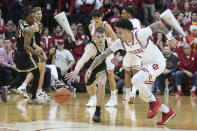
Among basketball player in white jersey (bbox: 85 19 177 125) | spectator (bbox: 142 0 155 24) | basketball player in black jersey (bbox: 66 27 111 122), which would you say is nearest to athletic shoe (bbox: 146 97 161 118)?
basketball player in white jersey (bbox: 85 19 177 125)

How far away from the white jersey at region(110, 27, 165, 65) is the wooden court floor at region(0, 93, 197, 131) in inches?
41.8

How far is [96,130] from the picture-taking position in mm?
6160

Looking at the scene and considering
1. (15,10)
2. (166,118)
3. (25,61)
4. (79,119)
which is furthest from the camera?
(15,10)

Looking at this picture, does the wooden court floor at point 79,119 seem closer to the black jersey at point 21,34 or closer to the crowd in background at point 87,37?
the black jersey at point 21,34

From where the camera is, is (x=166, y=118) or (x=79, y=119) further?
(x=79, y=119)

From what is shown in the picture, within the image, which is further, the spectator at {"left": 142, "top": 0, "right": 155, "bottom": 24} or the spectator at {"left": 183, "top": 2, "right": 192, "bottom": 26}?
the spectator at {"left": 142, "top": 0, "right": 155, "bottom": 24}

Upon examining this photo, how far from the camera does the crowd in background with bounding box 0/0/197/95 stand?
46.1ft

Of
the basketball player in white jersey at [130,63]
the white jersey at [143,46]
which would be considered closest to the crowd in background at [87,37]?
the basketball player in white jersey at [130,63]

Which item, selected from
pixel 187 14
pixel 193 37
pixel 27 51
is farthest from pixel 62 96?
pixel 187 14

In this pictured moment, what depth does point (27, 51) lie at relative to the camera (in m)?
10.1

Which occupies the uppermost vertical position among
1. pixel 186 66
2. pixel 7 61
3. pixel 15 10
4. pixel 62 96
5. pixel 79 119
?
pixel 15 10

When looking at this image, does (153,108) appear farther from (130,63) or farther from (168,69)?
(168,69)

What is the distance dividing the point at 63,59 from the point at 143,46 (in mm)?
7839

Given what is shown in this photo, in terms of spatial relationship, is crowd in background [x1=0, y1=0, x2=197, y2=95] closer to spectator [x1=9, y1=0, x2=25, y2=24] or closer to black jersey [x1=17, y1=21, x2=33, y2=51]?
spectator [x1=9, y1=0, x2=25, y2=24]
